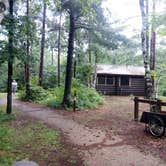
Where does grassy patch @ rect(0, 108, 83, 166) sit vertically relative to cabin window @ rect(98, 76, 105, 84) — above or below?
below

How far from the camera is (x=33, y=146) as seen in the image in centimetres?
653

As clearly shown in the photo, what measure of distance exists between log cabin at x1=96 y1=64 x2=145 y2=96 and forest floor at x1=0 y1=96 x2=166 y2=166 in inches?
596

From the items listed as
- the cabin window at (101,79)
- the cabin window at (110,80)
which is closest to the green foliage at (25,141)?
the cabin window at (101,79)

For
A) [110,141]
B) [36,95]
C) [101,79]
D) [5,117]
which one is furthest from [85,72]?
[110,141]

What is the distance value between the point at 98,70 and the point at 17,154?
2055cm

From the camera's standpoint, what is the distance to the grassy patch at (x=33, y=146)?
18.3 feet

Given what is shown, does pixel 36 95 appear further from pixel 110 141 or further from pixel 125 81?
pixel 125 81

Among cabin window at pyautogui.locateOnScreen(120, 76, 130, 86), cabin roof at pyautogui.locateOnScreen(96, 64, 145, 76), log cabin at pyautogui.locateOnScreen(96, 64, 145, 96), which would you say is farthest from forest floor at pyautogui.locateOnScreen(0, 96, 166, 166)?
cabin window at pyautogui.locateOnScreen(120, 76, 130, 86)

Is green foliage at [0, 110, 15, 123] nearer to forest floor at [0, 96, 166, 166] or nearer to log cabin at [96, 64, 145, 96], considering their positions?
forest floor at [0, 96, 166, 166]

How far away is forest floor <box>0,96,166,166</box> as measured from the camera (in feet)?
18.7

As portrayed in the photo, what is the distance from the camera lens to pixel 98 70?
25844 millimetres

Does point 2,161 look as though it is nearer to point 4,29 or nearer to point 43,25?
point 4,29

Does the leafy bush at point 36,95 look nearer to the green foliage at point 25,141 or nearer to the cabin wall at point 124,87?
the green foliage at point 25,141

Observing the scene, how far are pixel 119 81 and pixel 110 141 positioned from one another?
1976 cm
